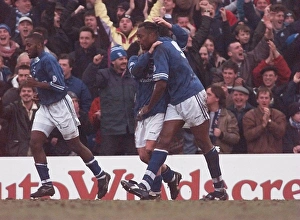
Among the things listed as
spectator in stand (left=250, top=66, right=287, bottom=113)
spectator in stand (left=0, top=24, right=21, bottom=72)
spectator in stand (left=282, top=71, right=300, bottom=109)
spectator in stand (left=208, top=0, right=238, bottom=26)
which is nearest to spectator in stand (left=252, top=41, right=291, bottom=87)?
spectator in stand (left=250, top=66, right=287, bottom=113)

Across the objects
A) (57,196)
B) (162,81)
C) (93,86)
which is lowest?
(57,196)

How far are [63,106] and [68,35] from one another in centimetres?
449

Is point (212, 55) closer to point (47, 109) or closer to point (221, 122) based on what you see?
point (221, 122)

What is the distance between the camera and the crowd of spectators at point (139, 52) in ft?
44.1

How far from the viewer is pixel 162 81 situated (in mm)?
9891

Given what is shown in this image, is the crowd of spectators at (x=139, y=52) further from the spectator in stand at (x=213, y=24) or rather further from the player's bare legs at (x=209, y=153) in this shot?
the player's bare legs at (x=209, y=153)

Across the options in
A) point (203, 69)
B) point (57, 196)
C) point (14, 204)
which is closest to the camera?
point (14, 204)

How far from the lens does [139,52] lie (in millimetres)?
14172

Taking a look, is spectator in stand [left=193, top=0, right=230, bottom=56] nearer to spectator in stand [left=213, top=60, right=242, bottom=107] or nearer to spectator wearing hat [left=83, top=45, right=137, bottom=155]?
spectator in stand [left=213, top=60, right=242, bottom=107]

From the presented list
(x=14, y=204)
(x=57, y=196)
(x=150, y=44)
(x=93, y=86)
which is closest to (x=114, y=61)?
(x=93, y=86)

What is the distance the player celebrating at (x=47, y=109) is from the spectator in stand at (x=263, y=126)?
3113mm

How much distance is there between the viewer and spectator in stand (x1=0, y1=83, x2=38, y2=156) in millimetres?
13367

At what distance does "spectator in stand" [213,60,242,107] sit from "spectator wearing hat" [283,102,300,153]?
0.90m

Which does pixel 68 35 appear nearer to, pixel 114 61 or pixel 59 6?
pixel 59 6
